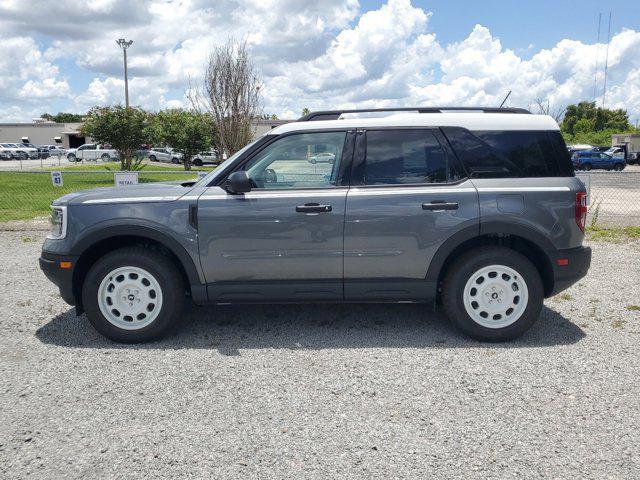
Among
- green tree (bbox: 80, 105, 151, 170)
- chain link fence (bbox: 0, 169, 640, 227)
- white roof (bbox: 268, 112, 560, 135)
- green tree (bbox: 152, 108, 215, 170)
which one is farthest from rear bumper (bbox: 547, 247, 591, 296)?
green tree (bbox: 152, 108, 215, 170)

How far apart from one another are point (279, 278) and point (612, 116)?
90.8 metres

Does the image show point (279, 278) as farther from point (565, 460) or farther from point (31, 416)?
point (565, 460)

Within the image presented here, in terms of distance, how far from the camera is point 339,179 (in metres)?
4.65

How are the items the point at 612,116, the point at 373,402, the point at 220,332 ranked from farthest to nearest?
the point at 612,116
the point at 220,332
the point at 373,402

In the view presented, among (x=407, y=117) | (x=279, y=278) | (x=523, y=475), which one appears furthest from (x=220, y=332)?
(x=523, y=475)

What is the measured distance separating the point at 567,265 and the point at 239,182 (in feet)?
9.09

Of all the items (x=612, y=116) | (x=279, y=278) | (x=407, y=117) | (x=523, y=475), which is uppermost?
(x=612, y=116)

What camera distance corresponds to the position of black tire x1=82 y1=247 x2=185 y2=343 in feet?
15.1

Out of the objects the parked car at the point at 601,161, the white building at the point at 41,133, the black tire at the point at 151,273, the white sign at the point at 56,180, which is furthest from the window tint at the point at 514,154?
the white building at the point at 41,133

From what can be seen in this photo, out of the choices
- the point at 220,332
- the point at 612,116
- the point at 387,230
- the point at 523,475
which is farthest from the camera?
the point at 612,116

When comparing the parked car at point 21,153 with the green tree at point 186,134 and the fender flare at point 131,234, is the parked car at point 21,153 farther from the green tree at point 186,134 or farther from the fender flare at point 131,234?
the fender flare at point 131,234

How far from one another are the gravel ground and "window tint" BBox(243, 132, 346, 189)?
135 centimetres

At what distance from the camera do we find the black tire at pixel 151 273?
4.59 m

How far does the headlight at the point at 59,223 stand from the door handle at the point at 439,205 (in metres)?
2.96
